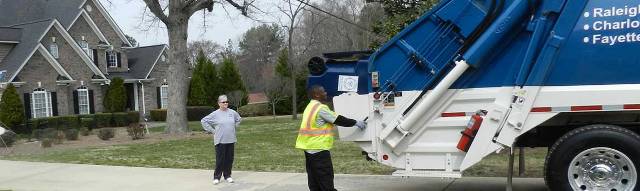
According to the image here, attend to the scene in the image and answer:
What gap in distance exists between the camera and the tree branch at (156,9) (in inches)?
872

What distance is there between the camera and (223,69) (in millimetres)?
42969

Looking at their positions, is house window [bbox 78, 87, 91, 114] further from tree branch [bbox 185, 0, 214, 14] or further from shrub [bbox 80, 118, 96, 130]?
tree branch [bbox 185, 0, 214, 14]

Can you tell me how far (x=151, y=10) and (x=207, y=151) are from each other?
9.07m

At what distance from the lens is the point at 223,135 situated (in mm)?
9188

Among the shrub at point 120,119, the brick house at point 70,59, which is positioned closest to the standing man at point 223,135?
the brick house at point 70,59

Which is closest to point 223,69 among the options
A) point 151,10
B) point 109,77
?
point 109,77

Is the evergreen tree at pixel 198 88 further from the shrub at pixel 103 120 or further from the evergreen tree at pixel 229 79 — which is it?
the shrub at pixel 103 120

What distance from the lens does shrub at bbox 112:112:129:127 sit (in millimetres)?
32906

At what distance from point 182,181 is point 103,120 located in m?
24.1

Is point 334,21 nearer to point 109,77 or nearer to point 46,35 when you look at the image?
point 109,77

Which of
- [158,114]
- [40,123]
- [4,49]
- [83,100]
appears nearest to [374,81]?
[40,123]

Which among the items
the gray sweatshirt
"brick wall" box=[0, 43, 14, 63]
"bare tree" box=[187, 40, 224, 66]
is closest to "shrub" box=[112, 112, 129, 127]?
"brick wall" box=[0, 43, 14, 63]

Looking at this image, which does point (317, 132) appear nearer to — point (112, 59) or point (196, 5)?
point (196, 5)

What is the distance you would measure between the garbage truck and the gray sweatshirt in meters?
2.44
